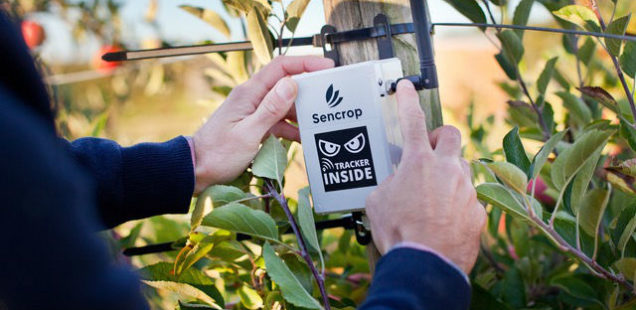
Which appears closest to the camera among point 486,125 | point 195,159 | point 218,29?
point 195,159

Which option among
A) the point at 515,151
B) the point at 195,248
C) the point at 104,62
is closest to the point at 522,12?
the point at 515,151

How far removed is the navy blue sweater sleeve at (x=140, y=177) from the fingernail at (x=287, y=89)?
0.19m

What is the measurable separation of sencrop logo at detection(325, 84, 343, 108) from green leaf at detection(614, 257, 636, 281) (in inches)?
15.6

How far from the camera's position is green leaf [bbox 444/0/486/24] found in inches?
40.4

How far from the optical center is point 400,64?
2.93 feet

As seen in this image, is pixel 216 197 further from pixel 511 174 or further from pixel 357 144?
pixel 511 174

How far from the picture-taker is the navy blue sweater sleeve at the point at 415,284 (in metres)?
0.68

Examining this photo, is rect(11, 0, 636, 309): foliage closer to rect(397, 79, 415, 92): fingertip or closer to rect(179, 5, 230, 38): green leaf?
→ rect(179, 5, 230, 38): green leaf

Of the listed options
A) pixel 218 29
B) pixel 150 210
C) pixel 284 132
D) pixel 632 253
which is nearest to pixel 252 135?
pixel 284 132

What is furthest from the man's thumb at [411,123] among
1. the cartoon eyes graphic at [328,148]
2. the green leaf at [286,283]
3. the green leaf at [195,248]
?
the green leaf at [195,248]

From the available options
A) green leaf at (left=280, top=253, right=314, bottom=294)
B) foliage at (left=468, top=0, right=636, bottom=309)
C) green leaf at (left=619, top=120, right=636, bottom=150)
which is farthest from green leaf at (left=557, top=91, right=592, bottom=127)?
green leaf at (left=280, top=253, right=314, bottom=294)

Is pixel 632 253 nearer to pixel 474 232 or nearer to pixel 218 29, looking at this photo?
pixel 474 232

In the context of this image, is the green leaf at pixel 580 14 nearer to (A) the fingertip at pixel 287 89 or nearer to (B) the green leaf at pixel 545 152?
(B) the green leaf at pixel 545 152

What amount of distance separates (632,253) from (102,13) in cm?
272
